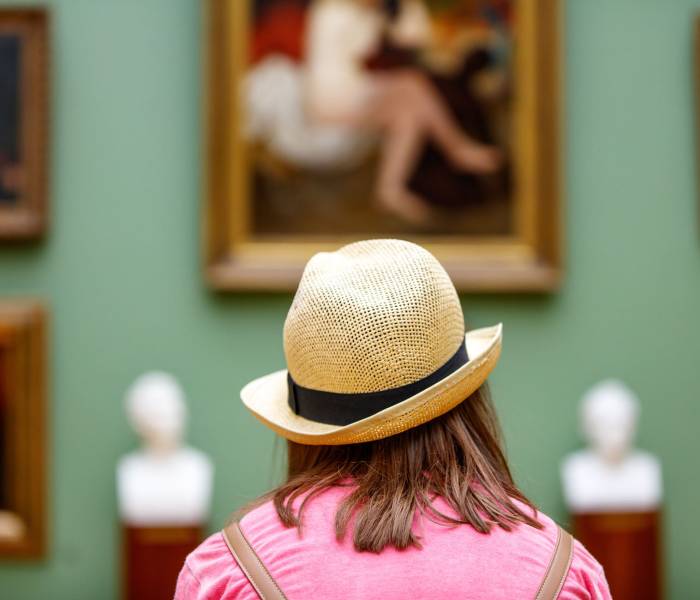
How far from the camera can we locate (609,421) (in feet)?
17.4

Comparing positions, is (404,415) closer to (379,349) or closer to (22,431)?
(379,349)

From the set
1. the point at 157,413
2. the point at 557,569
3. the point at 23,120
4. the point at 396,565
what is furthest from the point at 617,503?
the point at 23,120

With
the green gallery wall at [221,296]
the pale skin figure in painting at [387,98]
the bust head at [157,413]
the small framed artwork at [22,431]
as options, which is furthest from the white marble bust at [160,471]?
the pale skin figure in painting at [387,98]

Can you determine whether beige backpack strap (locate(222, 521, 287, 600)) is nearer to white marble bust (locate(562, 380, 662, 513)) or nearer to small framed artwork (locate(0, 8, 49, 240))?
white marble bust (locate(562, 380, 662, 513))

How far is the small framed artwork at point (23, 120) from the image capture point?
5.63m

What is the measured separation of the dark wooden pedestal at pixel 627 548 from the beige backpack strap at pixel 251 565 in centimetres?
379

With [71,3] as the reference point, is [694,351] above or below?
below

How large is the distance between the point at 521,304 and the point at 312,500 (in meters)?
3.98

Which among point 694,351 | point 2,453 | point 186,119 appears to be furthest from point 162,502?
point 694,351

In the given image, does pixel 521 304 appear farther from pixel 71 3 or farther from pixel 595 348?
pixel 71 3

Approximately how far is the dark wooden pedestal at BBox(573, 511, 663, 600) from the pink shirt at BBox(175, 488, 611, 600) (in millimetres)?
3537

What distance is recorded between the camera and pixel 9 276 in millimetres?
5750

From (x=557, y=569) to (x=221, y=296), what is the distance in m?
4.12

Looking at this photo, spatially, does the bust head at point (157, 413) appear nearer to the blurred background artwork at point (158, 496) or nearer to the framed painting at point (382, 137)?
the blurred background artwork at point (158, 496)
